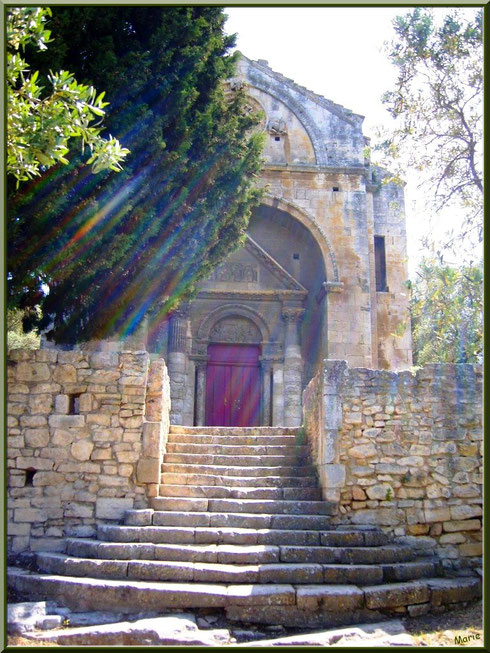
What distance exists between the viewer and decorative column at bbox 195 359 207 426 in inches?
579

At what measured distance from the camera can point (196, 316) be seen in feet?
50.6

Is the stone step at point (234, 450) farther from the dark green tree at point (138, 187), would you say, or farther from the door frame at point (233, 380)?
the door frame at point (233, 380)

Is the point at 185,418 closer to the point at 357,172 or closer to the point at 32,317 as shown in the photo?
the point at 32,317

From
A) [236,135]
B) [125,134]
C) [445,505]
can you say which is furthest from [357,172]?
[445,505]

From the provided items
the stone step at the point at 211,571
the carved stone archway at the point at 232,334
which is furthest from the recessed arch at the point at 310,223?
the stone step at the point at 211,571

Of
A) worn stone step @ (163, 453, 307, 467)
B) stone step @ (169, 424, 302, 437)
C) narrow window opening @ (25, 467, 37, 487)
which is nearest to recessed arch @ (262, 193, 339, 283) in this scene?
stone step @ (169, 424, 302, 437)

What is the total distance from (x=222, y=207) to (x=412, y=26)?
429 cm

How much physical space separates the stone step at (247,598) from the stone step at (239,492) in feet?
5.49

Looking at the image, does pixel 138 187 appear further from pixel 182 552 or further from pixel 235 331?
pixel 235 331

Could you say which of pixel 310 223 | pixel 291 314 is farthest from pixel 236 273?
pixel 310 223

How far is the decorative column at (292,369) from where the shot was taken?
14.6m

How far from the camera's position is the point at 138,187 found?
340 inches

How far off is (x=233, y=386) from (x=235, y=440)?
5998mm

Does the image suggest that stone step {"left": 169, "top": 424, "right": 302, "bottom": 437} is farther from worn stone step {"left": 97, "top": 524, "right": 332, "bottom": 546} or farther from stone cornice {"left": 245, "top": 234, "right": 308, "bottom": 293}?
stone cornice {"left": 245, "top": 234, "right": 308, "bottom": 293}
